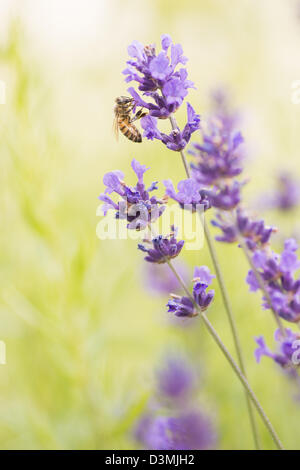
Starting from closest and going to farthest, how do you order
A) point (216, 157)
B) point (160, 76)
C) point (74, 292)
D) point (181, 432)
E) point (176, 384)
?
1. point (160, 76)
2. point (216, 157)
3. point (181, 432)
4. point (74, 292)
5. point (176, 384)

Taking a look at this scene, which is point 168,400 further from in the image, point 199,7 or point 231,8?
point 199,7

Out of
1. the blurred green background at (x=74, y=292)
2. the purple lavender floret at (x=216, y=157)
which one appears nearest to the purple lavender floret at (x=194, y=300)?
the purple lavender floret at (x=216, y=157)

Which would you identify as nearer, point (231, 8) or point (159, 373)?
point (159, 373)

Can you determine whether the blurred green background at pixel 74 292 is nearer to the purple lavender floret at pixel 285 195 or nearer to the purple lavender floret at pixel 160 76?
the purple lavender floret at pixel 285 195

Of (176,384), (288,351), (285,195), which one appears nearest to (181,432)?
(288,351)

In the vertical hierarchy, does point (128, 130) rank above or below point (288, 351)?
above

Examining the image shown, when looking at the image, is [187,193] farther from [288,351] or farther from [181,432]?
[181,432]

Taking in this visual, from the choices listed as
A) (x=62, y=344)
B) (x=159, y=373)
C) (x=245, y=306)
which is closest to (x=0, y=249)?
(x=62, y=344)
